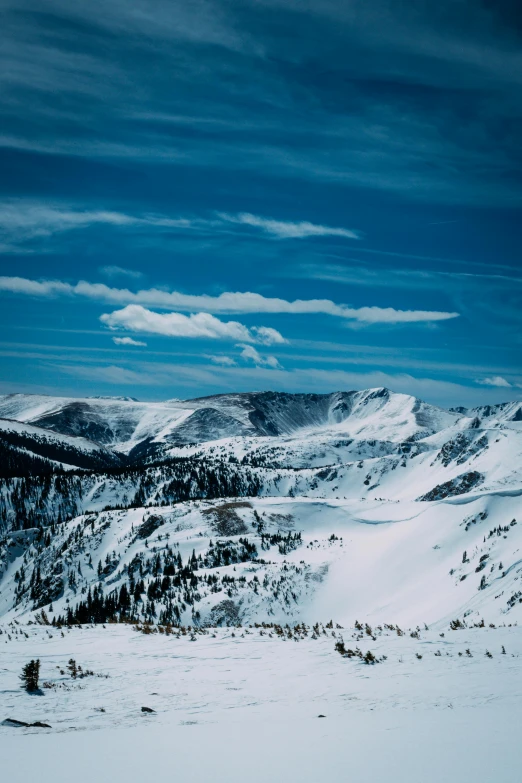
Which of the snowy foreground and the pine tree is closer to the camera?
the snowy foreground

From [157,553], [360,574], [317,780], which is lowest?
[317,780]

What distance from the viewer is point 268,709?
12.1m

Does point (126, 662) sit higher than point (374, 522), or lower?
lower

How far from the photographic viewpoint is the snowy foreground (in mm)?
7938

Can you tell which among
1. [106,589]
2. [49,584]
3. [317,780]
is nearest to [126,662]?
[317,780]

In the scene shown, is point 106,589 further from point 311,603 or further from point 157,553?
point 311,603

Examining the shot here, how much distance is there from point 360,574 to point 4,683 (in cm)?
6681

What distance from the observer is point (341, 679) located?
14680 millimetres

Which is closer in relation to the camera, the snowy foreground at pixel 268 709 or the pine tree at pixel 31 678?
the snowy foreground at pixel 268 709

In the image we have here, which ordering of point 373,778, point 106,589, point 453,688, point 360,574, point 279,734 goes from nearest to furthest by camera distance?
point 373,778
point 279,734
point 453,688
point 360,574
point 106,589

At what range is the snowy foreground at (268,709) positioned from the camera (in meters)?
7.94

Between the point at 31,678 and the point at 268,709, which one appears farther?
the point at 31,678

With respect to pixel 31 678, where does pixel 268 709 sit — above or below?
below

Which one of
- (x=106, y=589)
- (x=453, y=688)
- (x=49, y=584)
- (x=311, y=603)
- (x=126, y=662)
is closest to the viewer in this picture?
(x=453, y=688)
